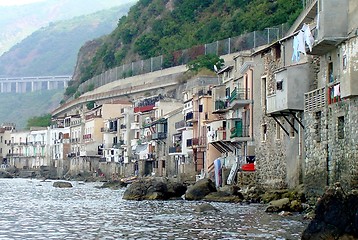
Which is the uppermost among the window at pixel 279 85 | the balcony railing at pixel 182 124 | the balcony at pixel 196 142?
Answer: the window at pixel 279 85

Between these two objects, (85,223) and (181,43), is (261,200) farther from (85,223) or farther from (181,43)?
(181,43)

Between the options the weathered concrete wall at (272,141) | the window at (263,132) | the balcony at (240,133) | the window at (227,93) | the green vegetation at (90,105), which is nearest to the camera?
the weathered concrete wall at (272,141)

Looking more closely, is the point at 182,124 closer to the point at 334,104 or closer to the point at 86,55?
the point at 334,104

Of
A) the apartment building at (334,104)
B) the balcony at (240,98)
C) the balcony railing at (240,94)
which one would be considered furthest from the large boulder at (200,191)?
the apartment building at (334,104)

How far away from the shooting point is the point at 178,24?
133250 millimetres

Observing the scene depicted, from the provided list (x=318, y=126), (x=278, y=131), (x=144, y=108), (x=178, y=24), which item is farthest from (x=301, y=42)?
(x=178, y=24)

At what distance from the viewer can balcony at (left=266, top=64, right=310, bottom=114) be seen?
145 feet

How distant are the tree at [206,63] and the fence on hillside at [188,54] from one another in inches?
67.2

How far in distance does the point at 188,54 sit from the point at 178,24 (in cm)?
2342

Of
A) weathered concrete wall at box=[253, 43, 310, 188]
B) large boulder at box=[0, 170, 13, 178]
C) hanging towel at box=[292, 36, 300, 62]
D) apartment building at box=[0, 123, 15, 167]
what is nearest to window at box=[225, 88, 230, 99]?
weathered concrete wall at box=[253, 43, 310, 188]

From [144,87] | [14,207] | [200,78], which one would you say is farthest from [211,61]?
[14,207]

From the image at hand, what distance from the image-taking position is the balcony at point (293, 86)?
44.1 m

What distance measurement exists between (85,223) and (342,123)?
41.6 ft

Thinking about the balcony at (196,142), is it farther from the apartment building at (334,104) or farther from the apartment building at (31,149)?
the apartment building at (31,149)
